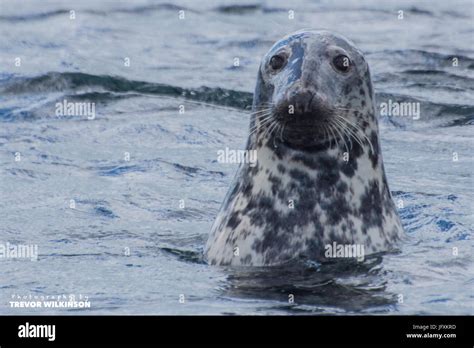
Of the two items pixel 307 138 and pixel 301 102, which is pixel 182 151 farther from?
pixel 301 102

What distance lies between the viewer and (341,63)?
27.5ft

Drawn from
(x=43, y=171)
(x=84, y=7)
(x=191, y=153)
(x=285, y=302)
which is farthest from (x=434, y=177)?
(x=84, y=7)

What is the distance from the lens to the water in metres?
8.20

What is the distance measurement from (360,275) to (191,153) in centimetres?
464

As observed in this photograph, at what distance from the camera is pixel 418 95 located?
1449cm

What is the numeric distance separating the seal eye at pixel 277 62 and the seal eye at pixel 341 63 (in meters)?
0.31

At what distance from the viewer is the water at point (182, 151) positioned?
8.20 metres

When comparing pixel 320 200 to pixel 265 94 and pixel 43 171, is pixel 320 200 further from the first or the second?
pixel 43 171

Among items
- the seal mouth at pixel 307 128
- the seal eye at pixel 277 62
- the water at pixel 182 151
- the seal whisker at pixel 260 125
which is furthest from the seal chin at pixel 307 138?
the water at pixel 182 151

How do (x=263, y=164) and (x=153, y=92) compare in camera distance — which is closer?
(x=263, y=164)

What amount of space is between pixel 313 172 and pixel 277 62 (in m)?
0.70

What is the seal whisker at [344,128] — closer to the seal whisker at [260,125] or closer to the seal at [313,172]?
the seal at [313,172]
